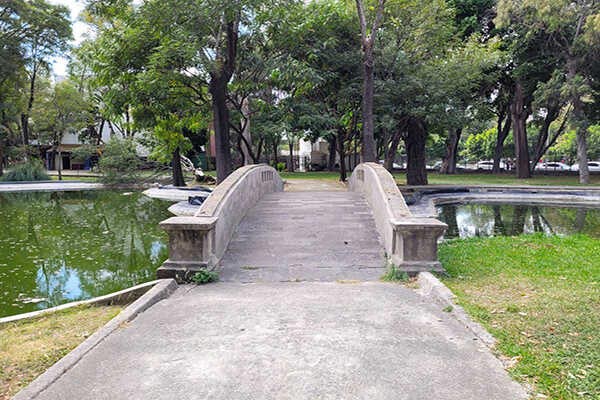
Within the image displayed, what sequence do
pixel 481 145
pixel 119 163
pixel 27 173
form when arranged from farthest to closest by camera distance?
1. pixel 481 145
2. pixel 27 173
3. pixel 119 163

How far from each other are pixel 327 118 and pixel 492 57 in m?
8.06

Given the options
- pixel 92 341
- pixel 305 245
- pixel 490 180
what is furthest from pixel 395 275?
pixel 490 180

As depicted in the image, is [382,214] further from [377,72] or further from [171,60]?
[377,72]

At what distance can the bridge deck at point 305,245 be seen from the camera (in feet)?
20.7

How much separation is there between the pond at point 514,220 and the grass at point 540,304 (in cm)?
369

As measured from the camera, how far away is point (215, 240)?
21.3 ft

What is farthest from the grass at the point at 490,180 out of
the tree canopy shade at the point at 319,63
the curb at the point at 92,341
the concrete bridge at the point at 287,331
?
Answer: the curb at the point at 92,341

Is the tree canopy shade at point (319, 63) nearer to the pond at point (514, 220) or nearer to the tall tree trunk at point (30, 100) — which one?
the pond at point (514, 220)

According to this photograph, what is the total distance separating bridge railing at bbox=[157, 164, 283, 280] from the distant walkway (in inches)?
858

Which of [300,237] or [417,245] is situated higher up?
[417,245]

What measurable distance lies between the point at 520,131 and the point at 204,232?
27.7 meters

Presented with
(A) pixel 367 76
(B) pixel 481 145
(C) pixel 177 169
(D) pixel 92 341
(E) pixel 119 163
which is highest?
(A) pixel 367 76

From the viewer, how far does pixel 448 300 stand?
4.75 m

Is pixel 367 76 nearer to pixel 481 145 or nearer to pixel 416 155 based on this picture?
pixel 416 155
